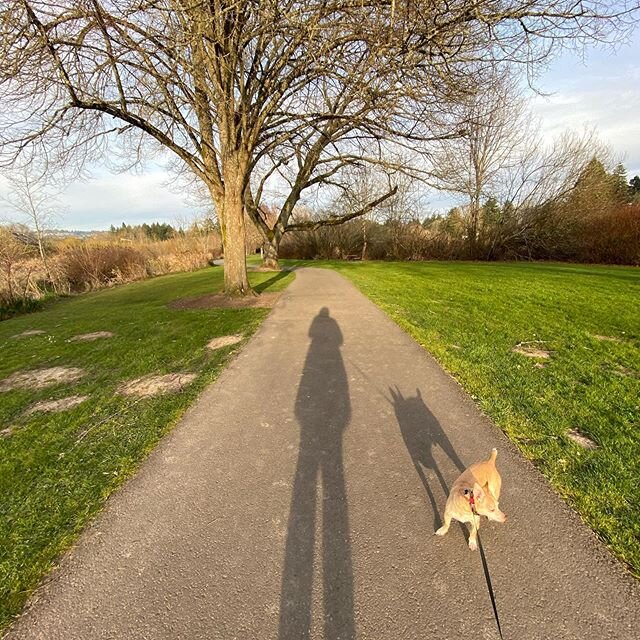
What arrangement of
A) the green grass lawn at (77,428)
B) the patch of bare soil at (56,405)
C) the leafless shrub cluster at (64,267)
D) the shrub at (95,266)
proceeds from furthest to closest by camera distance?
the shrub at (95,266) < the leafless shrub cluster at (64,267) < the patch of bare soil at (56,405) < the green grass lawn at (77,428)

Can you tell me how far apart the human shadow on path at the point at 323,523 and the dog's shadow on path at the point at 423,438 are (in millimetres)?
601

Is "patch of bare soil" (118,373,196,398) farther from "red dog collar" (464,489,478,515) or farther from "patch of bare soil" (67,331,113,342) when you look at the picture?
"red dog collar" (464,489,478,515)

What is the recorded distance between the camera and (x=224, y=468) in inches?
112

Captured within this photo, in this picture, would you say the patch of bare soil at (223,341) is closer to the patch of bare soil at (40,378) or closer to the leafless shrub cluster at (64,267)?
the patch of bare soil at (40,378)

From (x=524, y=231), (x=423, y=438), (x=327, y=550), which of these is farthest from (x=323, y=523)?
(x=524, y=231)

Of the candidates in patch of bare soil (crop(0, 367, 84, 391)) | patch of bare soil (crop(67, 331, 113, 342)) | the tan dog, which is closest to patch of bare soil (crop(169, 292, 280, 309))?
patch of bare soil (crop(67, 331, 113, 342))

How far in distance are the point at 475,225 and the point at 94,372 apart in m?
29.4

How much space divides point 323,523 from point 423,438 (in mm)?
1348

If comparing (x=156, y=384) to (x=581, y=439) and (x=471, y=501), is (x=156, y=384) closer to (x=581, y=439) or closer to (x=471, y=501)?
(x=471, y=501)

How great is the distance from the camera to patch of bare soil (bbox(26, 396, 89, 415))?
4.23 metres

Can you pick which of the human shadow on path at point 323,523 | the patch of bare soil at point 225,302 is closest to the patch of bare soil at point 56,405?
the human shadow on path at point 323,523

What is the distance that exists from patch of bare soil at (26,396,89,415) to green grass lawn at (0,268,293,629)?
4.1 inches

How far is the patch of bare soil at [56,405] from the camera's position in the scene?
4.23m

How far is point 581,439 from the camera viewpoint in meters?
3.02
